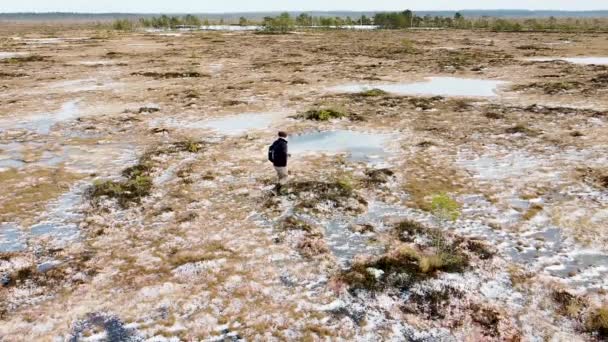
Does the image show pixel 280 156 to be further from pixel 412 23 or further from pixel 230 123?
pixel 412 23

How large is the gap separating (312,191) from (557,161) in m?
10.6

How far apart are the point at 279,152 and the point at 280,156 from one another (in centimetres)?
17

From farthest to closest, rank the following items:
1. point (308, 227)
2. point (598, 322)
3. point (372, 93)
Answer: point (372, 93) < point (308, 227) < point (598, 322)

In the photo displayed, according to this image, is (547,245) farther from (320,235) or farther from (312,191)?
(312,191)

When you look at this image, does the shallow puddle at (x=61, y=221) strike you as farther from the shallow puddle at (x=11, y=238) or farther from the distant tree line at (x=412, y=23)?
the distant tree line at (x=412, y=23)

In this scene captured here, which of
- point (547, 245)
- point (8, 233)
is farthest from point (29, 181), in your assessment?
point (547, 245)

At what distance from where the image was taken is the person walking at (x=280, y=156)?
15.7 meters

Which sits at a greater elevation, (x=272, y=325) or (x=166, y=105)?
(x=166, y=105)

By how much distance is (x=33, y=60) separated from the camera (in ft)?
192

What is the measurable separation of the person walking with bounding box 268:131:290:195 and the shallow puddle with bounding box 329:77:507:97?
67.5ft

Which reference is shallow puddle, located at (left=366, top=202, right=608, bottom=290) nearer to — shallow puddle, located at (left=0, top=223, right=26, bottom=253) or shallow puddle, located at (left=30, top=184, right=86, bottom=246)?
shallow puddle, located at (left=30, top=184, right=86, bottom=246)

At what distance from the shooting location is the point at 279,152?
15883mm

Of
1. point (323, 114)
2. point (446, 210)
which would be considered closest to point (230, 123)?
point (323, 114)

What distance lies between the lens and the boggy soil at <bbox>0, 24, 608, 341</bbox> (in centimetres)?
934
